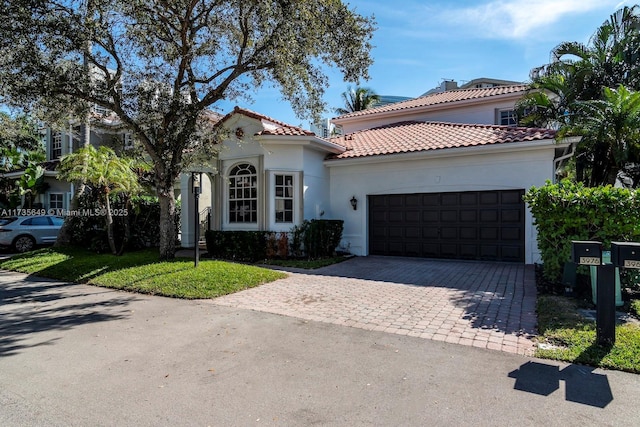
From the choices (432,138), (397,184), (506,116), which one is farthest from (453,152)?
(506,116)

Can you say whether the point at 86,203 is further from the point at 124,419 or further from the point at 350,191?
the point at 124,419

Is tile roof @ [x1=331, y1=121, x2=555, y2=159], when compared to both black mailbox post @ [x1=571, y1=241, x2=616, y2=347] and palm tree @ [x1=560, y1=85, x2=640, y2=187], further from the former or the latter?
black mailbox post @ [x1=571, y1=241, x2=616, y2=347]

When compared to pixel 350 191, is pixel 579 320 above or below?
below

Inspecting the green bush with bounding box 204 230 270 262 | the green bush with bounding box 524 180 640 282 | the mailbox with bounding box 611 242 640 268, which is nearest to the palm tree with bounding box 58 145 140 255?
the green bush with bounding box 204 230 270 262

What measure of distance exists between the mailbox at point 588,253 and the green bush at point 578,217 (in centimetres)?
263

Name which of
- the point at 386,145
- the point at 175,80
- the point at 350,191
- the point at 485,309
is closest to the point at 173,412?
the point at 485,309

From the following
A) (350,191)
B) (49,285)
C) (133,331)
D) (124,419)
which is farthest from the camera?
(350,191)

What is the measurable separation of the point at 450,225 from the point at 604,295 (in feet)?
25.7

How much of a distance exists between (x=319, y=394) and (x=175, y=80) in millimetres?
9383

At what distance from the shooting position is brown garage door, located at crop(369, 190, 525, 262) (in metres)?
11.5

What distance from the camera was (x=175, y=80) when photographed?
10227 mm

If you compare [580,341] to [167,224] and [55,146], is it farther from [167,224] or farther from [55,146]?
[55,146]

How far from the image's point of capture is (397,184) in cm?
1309

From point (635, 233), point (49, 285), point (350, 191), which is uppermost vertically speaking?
point (350, 191)
